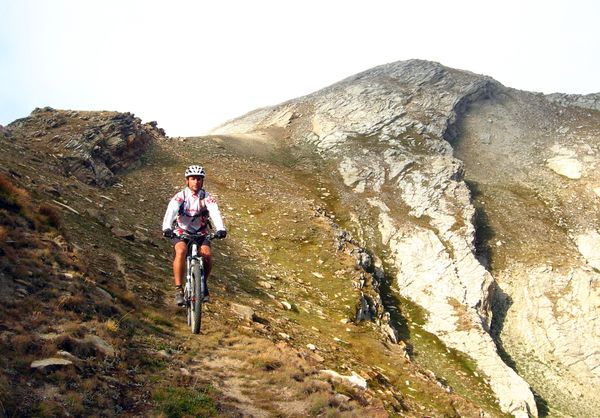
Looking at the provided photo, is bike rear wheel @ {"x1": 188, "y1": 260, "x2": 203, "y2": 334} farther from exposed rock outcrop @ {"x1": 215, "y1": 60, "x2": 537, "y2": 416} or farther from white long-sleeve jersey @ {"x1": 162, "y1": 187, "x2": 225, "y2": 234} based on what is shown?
exposed rock outcrop @ {"x1": 215, "y1": 60, "x2": 537, "y2": 416}

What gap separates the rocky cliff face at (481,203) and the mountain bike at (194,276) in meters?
Answer: 24.3

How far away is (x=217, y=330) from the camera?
1386cm

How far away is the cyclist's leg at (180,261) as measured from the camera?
38.6 ft

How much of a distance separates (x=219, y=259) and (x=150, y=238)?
181 inches

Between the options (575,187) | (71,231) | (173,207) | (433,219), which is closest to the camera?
(173,207)

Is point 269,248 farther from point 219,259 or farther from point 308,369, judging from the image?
point 308,369

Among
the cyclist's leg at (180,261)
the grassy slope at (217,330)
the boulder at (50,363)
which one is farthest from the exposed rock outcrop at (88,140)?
the boulder at (50,363)

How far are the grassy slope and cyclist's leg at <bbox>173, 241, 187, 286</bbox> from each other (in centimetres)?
172

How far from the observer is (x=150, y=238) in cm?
2388

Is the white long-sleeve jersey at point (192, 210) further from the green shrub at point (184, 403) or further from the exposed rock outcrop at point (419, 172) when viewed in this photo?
the exposed rock outcrop at point (419, 172)

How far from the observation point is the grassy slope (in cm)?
879

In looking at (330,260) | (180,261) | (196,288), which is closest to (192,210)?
(180,261)

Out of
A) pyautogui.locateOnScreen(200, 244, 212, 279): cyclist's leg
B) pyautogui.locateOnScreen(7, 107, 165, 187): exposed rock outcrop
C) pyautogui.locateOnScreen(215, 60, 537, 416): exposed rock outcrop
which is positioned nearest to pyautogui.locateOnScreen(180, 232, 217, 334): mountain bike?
pyautogui.locateOnScreen(200, 244, 212, 279): cyclist's leg

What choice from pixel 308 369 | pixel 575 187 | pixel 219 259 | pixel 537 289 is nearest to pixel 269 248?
pixel 219 259
